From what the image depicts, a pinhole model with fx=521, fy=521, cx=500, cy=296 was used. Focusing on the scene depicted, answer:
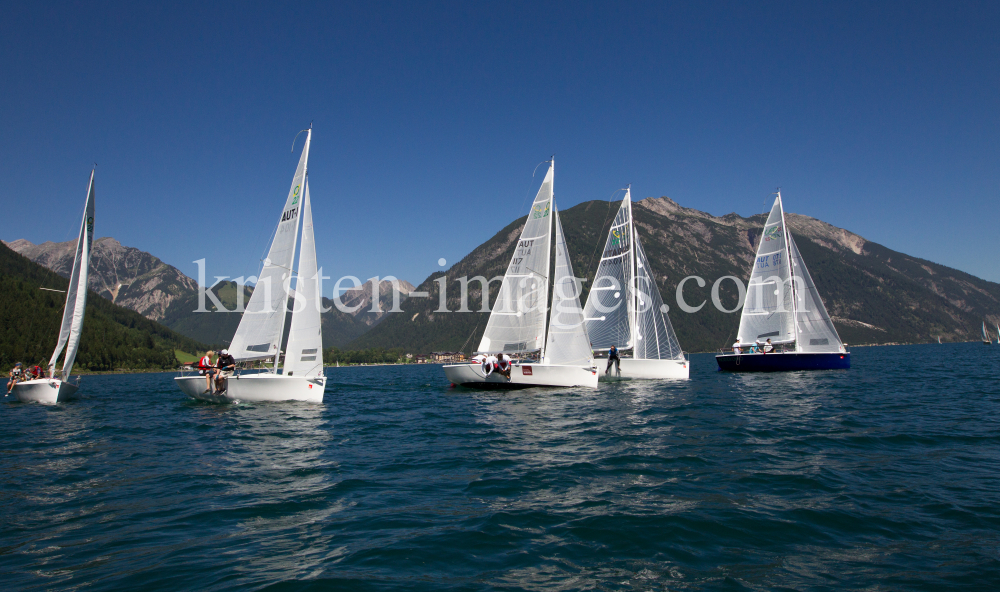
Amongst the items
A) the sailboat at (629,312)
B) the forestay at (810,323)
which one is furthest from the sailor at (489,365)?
the forestay at (810,323)

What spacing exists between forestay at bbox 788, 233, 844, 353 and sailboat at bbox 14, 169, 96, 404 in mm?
47269

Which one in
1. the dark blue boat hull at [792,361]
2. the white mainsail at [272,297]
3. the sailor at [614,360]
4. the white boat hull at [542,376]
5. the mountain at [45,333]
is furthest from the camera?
the mountain at [45,333]

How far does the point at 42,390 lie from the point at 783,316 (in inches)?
1951

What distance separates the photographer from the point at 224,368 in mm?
24109

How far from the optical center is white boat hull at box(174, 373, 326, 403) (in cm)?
2280

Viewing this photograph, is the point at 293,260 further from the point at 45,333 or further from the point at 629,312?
the point at 45,333

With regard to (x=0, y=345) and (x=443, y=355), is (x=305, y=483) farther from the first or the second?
(x=443, y=355)

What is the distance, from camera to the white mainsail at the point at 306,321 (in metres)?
23.8

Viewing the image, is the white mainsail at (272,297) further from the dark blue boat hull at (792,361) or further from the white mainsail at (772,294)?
the dark blue boat hull at (792,361)

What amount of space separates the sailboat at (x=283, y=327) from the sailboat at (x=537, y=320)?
32.5ft

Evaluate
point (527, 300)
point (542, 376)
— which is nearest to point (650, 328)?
point (527, 300)

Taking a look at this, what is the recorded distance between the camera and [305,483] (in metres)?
9.92

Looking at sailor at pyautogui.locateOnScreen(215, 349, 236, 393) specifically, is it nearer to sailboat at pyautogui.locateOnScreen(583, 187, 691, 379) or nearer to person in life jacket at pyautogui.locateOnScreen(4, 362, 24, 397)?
person in life jacket at pyautogui.locateOnScreen(4, 362, 24, 397)

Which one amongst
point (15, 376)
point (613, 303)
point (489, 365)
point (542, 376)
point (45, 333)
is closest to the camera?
point (542, 376)
